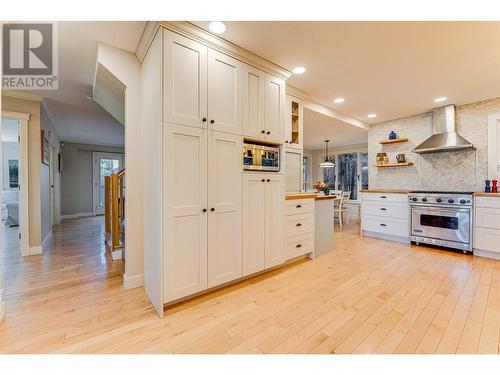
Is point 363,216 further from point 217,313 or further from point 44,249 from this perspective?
point 44,249

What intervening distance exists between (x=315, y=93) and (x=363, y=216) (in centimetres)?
265

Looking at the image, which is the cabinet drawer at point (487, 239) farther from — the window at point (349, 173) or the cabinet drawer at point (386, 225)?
the window at point (349, 173)

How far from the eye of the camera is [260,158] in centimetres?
245

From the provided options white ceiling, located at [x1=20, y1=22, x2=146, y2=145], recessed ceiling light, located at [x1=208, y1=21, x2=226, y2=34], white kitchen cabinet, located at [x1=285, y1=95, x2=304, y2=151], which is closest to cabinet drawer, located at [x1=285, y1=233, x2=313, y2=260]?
white kitchen cabinet, located at [x1=285, y1=95, x2=304, y2=151]

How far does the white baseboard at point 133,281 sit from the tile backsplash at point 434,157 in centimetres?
493

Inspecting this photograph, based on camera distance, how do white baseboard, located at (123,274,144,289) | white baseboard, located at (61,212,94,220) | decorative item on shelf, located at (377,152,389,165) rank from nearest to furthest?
white baseboard, located at (123,274,144,289) → decorative item on shelf, located at (377,152,389,165) → white baseboard, located at (61,212,94,220)

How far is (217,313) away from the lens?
5.89 ft

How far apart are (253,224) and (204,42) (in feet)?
5.85

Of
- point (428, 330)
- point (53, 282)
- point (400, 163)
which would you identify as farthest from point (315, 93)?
point (53, 282)

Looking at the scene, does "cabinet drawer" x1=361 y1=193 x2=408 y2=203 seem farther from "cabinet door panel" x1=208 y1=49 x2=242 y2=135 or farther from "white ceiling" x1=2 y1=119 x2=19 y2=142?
"white ceiling" x1=2 y1=119 x2=19 y2=142

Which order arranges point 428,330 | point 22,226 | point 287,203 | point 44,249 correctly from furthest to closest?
point 44,249, point 22,226, point 287,203, point 428,330

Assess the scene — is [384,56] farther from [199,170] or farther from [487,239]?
[487,239]

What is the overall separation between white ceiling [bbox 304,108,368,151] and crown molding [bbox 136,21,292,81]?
156 centimetres

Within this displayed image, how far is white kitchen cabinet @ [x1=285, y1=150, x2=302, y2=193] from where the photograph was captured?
3.29 m
